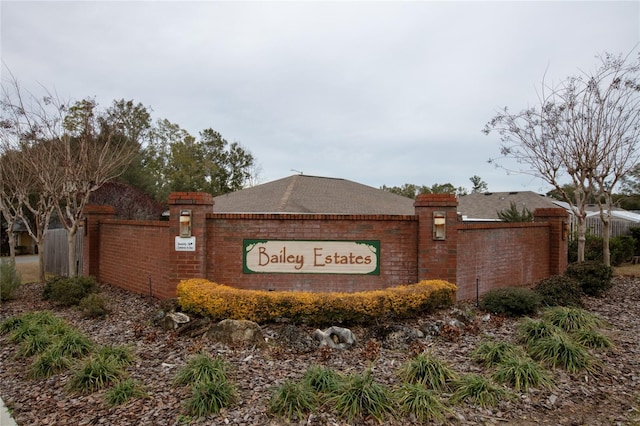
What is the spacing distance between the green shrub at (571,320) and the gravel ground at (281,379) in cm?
29

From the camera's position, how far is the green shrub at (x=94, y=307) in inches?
280

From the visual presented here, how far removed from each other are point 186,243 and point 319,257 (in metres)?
2.42

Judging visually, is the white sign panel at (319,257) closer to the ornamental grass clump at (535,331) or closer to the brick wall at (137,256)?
the brick wall at (137,256)

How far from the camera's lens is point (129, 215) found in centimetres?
1720

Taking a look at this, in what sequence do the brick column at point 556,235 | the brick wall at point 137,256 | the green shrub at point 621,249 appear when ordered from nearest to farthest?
the brick wall at point 137,256 < the brick column at point 556,235 < the green shrub at point 621,249

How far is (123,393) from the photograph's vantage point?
4012 millimetres

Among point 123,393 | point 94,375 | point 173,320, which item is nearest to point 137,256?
point 173,320

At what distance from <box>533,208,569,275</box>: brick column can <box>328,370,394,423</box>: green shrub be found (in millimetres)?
8293

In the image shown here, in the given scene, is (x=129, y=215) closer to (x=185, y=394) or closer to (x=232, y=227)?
(x=232, y=227)

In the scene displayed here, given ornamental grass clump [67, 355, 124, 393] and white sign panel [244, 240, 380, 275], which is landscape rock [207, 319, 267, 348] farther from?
white sign panel [244, 240, 380, 275]

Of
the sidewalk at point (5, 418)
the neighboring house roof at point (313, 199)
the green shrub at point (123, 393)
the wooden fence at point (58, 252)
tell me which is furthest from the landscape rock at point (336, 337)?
the wooden fence at point (58, 252)

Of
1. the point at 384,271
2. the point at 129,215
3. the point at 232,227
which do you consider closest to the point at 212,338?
the point at 232,227

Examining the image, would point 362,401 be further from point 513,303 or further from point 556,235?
point 556,235

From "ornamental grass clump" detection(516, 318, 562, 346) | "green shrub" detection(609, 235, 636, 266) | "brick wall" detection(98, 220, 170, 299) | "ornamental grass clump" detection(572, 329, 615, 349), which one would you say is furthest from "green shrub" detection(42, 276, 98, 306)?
"green shrub" detection(609, 235, 636, 266)
